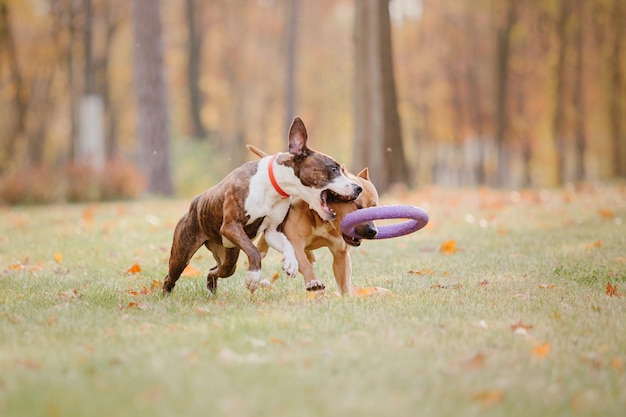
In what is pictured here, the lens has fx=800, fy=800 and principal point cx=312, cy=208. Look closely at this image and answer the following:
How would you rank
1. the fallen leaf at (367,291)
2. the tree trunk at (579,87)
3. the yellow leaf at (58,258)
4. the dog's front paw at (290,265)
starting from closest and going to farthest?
the dog's front paw at (290,265)
the fallen leaf at (367,291)
the yellow leaf at (58,258)
the tree trunk at (579,87)

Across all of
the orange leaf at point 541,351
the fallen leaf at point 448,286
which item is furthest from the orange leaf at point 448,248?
the orange leaf at point 541,351

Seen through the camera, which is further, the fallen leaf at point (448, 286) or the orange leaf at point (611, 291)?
the fallen leaf at point (448, 286)

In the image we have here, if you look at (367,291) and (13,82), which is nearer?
(367,291)

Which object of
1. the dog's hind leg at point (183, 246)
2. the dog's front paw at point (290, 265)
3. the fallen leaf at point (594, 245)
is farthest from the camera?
the fallen leaf at point (594, 245)

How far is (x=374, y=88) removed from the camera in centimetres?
1795

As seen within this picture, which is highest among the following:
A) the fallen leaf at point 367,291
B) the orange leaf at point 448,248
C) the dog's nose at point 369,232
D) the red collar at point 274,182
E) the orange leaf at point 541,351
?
the red collar at point 274,182

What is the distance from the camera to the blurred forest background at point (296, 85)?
20.7m

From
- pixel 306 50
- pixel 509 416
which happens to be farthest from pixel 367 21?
pixel 306 50

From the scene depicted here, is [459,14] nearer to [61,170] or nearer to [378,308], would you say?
[61,170]

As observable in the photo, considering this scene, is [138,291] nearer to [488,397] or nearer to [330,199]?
[330,199]

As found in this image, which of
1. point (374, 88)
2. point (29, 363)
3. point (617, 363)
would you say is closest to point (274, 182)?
point (29, 363)

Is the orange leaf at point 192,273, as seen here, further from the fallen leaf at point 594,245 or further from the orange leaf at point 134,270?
the fallen leaf at point 594,245

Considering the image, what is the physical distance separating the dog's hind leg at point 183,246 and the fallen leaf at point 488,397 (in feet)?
12.2

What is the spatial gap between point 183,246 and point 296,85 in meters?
28.8
